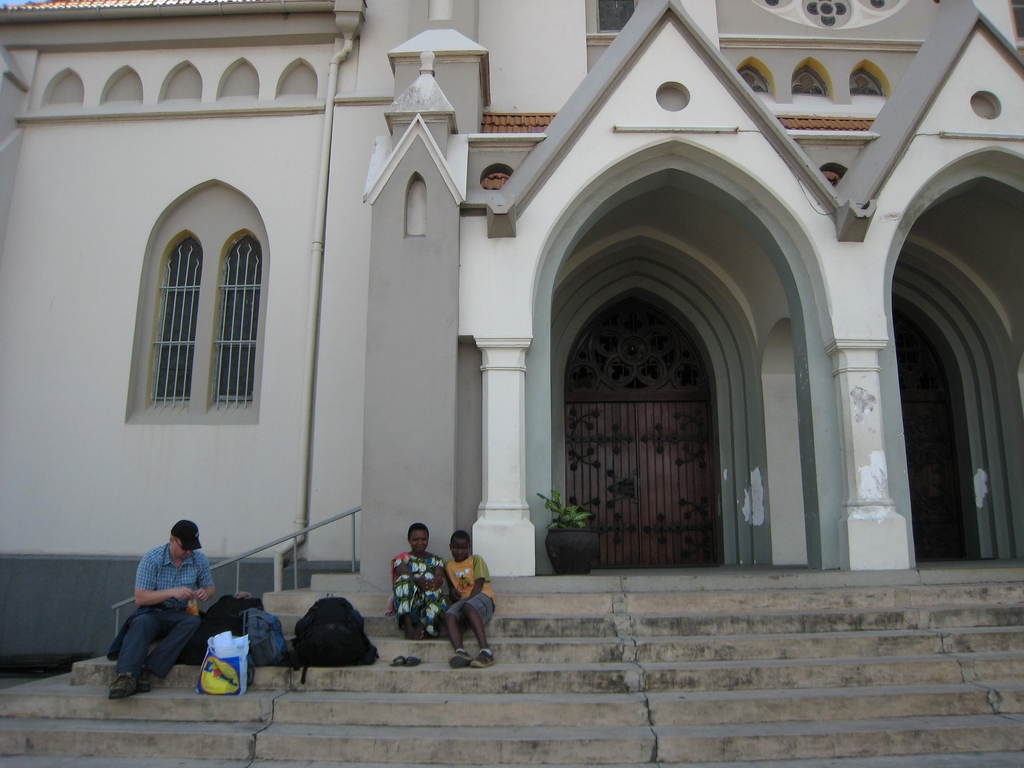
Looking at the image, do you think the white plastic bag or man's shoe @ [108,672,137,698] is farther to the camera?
the white plastic bag

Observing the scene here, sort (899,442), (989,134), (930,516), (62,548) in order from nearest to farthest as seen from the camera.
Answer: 1. (899,442)
2. (989,134)
3. (62,548)
4. (930,516)

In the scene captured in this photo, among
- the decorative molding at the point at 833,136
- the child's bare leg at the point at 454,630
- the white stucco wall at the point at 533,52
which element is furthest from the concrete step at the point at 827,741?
the white stucco wall at the point at 533,52

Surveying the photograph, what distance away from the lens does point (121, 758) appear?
4.92m

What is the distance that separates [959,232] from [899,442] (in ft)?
12.7

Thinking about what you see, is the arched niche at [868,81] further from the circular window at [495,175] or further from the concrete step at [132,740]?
the concrete step at [132,740]

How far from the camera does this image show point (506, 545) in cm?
734

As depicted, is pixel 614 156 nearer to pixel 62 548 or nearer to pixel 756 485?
pixel 756 485

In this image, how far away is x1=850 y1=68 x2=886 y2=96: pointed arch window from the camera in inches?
466

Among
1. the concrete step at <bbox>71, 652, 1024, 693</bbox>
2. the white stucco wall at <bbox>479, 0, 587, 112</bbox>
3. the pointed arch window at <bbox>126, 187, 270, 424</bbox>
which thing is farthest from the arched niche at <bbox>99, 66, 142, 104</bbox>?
the concrete step at <bbox>71, 652, 1024, 693</bbox>

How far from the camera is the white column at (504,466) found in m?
7.33

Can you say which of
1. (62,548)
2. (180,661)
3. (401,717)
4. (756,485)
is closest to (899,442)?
(756,485)

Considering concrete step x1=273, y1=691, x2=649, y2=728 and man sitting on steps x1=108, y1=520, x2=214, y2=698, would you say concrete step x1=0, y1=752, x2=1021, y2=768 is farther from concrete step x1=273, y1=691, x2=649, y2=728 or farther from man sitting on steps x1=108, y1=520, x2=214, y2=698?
man sitting on steps x1=108, y1=520, x2=214, y2=698

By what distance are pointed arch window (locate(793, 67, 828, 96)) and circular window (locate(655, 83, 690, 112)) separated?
4.25m

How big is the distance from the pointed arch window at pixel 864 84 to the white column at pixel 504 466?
7.49 metres
